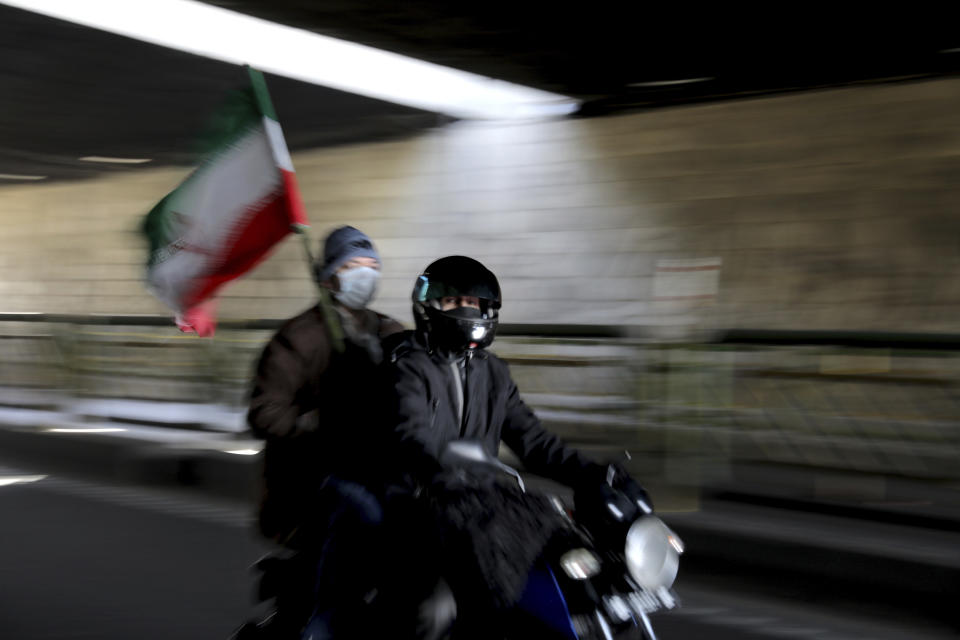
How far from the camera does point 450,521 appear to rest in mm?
2383

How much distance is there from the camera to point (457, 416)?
9.32 feet

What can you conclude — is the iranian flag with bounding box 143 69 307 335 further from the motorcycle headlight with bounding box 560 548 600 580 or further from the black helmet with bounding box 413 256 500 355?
the motorcycle headlight with bounding box 560 548 600 580

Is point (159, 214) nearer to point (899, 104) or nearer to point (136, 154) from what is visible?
point (899, 104)

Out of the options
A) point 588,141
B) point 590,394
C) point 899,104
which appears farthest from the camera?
point 588,141

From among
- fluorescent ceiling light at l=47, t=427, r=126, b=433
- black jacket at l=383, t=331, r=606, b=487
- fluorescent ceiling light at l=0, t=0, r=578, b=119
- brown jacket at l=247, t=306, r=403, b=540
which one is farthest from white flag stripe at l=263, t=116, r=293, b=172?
fluorescent ceiling light at l=47, t=427, r=126, b=433

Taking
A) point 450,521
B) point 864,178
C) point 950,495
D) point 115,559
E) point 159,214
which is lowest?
point 115,559

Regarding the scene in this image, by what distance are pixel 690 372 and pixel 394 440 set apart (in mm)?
4267

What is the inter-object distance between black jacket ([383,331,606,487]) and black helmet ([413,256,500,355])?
7 cm

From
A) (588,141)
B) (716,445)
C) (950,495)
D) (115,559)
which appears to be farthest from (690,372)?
(588,141)

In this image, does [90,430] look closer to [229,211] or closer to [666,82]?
[666,82]

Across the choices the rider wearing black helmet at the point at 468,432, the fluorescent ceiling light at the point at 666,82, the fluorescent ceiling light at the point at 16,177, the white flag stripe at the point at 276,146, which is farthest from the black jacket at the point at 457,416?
the fluorescent ceiling light at the point at 16,177

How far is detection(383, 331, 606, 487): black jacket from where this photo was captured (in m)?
2.66

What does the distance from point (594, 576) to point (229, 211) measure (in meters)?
1.92

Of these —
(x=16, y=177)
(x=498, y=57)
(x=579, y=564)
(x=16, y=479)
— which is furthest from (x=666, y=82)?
(x=16, y=177)
